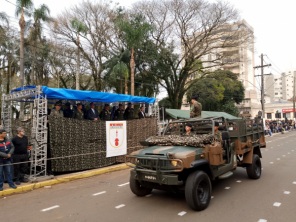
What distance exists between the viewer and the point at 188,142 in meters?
5.94

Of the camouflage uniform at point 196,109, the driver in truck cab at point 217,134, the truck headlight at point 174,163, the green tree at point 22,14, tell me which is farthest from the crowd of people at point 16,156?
the green tree at point 22,14

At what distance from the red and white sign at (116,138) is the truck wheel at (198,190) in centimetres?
615

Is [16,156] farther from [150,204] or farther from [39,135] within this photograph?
[150,204]

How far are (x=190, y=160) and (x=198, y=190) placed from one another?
0.71 meters

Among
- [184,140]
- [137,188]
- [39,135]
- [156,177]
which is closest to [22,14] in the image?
[39,135]

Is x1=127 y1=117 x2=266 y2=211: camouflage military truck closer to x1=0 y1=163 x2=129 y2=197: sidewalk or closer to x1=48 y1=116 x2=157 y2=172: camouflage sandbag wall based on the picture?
x1=0 y1=163 x2=129 y2=197: sidewalk

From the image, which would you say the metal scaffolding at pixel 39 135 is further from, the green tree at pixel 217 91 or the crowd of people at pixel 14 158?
the green tree at pixel 217 91

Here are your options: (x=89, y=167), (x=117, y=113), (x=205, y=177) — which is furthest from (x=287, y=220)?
(x=117, y=113)

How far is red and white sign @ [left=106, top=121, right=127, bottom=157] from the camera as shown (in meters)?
11.1

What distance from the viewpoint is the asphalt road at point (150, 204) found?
5066mm

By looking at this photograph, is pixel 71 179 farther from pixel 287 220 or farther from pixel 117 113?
pixel 287 220

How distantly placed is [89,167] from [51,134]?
6.96 feet

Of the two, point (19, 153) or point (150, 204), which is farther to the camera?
point (19, 153)

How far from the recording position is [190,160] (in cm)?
531
